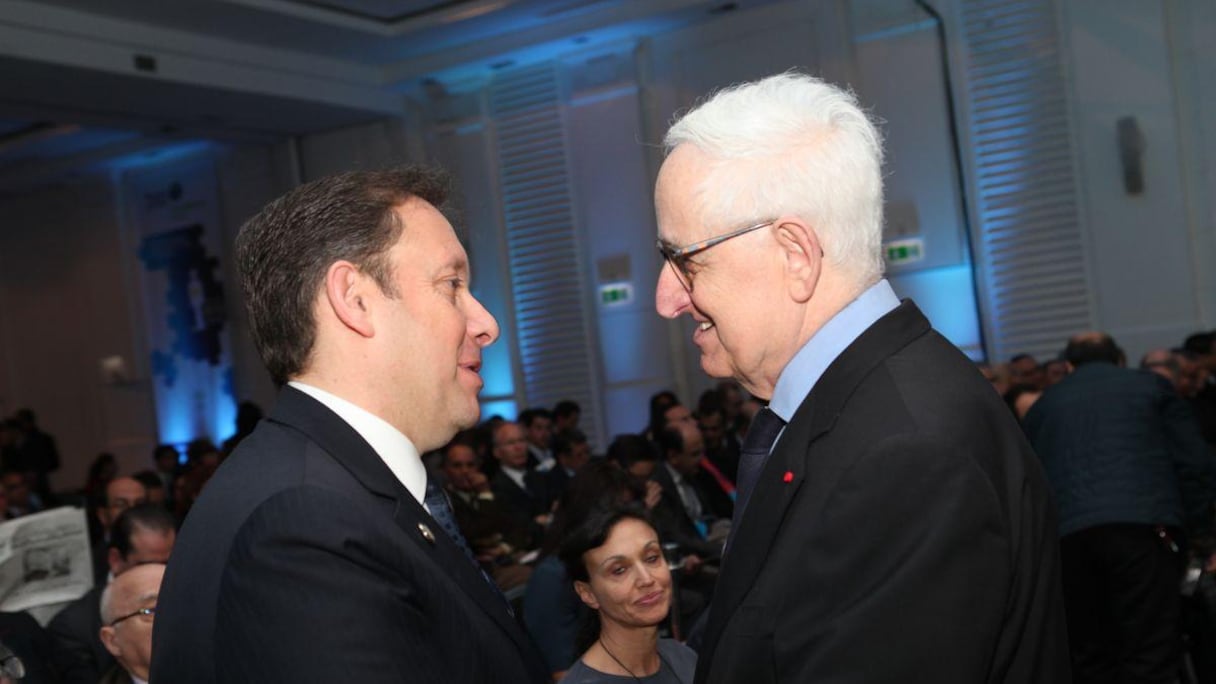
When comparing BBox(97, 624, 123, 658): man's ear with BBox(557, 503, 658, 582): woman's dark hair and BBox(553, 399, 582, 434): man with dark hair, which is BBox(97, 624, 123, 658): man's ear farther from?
BBox(553, 399, 582, 434): man with dark hair

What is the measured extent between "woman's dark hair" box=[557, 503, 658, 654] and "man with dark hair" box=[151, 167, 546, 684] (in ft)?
7.18

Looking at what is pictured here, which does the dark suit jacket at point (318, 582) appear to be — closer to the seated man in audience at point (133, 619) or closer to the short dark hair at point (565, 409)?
the seated man in audience at point (133, 619)

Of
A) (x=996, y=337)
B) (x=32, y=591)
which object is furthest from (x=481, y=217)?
(x=32, y=591)

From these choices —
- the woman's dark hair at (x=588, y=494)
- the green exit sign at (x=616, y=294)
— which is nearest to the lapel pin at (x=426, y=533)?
the woman's dark hair at (x=588, y=494)

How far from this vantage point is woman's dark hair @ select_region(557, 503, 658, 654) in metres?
3.82

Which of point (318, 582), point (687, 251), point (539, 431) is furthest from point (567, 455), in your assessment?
point (318, 582)

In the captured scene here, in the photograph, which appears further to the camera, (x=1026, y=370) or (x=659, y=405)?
(x=659, y=405)

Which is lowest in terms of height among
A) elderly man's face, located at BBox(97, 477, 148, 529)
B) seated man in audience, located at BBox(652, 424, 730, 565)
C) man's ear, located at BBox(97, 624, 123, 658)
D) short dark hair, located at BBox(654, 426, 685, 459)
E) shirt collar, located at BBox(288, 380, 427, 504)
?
seated man in audience, located at BBox(652, 424, 730, 565)

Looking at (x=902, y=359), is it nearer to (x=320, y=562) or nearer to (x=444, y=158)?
(x=320, y=562)

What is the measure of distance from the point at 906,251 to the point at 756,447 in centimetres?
884

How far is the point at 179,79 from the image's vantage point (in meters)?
9.84

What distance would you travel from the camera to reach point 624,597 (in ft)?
11.6

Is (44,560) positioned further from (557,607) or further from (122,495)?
(557,607)

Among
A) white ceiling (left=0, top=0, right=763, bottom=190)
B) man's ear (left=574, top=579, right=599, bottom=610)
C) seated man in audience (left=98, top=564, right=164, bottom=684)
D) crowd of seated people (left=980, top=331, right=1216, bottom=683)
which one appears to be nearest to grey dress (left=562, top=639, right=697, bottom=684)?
man's ear (left=574, top=579, right=599, bottom=610)
